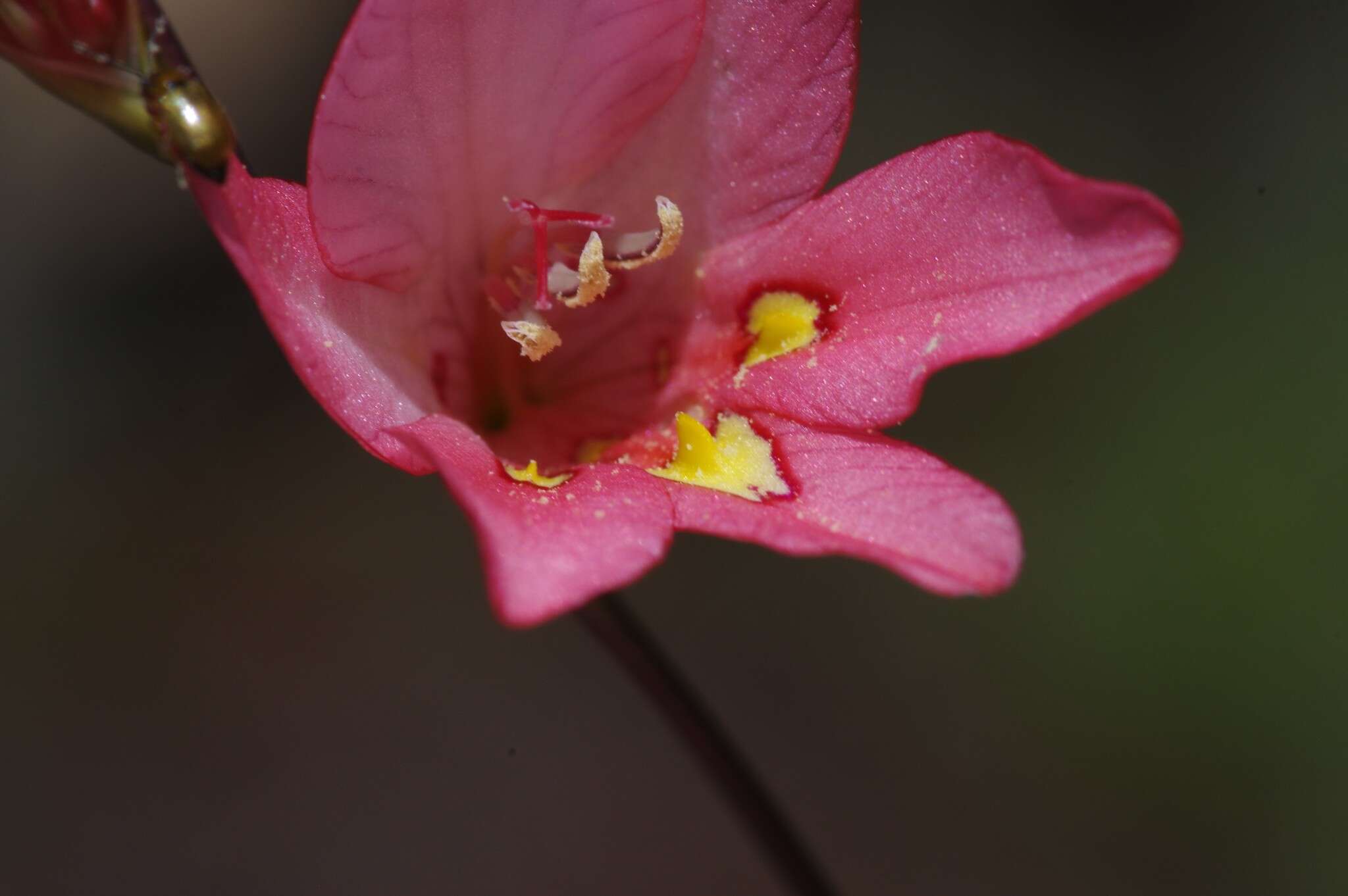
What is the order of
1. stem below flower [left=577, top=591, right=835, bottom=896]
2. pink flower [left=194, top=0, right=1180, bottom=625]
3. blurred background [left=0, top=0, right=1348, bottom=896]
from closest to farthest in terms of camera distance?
pink flower [left=194, top=0, right=1180, bottom=625] → stem below flower [left=577, top=591, right=835, bottom=896] → blurred background [left=0, top=0, right=1348, bottom=896]

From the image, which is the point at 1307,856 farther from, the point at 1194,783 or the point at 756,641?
the point at 756,641

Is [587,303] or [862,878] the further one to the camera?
[862,878]

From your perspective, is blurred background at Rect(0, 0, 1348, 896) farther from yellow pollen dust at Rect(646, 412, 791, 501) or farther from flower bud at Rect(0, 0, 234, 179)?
flower bud at Rect(0, 0, 234, 179)

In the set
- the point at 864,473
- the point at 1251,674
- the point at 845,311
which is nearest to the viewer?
the point at 864,473

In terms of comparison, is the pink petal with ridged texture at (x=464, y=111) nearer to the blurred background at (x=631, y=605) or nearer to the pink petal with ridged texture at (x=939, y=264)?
the pink petal with ridged texture at (x=939, y=264)

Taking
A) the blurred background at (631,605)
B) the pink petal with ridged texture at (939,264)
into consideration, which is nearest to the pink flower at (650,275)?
the pink petal with ridged texture at (939,264)

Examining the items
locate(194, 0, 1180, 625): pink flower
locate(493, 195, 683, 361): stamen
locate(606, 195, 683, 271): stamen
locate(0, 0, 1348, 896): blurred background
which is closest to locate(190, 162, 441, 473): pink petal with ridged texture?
locate(194, 0, 1180, 625): pink flower

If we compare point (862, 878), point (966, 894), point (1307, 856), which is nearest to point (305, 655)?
point (862, 878)

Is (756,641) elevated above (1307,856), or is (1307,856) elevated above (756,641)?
(756,641)
